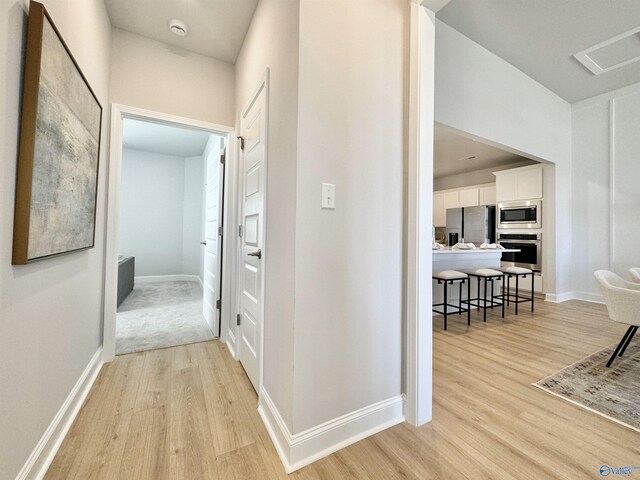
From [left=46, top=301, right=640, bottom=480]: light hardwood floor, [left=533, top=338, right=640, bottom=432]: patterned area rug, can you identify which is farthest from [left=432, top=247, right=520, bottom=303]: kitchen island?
[left=533, top=338, right=640, bottom=432]: patterned area rug

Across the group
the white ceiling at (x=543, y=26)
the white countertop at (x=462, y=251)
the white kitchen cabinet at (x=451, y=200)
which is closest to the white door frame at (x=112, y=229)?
the white ceiling at (x=543, y=26)

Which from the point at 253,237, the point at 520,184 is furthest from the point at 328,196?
A: the point at 520,184

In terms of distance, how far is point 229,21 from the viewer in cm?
224

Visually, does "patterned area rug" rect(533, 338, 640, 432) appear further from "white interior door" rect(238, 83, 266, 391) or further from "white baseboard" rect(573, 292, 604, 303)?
"white baseboard" rect(573, 292, 604, 303)

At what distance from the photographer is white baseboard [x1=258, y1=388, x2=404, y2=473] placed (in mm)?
1271

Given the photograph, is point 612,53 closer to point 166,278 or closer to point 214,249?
point 214,249

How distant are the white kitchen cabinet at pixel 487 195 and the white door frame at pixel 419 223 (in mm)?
5737

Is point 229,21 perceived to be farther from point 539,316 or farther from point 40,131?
point 539,316

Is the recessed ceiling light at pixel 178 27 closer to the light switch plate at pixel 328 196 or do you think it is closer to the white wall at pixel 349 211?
the white wall at pixel 349 211

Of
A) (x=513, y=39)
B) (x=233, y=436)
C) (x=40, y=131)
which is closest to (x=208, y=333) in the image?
(x=233, y=436)

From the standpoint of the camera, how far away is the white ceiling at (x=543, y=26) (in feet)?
8.63

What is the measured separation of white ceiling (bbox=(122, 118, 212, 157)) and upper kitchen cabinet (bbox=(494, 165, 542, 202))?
224 inches

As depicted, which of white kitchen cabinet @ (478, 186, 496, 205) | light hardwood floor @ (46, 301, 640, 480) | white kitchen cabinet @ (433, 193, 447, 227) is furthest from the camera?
white kitchen cabinet @ (433, 193, 447, 227)

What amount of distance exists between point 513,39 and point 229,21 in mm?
3079
